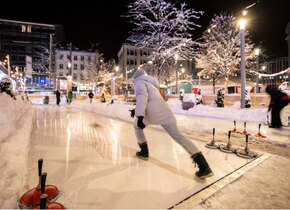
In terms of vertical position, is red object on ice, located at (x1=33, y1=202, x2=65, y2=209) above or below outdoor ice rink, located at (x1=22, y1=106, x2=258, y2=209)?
above

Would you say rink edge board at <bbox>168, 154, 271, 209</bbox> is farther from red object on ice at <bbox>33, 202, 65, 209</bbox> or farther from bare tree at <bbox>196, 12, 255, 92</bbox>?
bare tree at <bbox>196, 12, 255, 92</bbox>

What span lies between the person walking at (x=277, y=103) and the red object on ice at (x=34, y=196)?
7665 millimetres

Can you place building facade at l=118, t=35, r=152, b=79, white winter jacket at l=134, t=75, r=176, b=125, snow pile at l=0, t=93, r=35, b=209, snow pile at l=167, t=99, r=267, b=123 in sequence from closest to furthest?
snow pile at l=0, t=93, r=35, b=209 → white winter jacket at l=134, t=75, r=176, b=125 → snow pile at l=167, t=99, r=267, b=123 → building facade at l=118, t=35, r=152, b=79

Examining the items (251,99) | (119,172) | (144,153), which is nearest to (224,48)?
(251,99)

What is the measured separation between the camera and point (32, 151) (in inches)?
148

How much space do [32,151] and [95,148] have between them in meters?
1.35

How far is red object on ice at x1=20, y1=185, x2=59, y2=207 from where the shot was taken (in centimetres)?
194

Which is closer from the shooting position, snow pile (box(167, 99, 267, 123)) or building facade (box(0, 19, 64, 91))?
snow pile (box(167, 99, 267, 123))

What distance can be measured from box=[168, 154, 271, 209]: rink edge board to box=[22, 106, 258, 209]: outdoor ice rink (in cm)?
7

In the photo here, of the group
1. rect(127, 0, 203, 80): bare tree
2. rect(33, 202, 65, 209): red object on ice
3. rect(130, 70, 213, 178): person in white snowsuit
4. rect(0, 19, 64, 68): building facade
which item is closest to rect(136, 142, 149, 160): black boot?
rect(130, 70, 213, 178): person in white snowsuit

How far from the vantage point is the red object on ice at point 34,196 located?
194 centimetres

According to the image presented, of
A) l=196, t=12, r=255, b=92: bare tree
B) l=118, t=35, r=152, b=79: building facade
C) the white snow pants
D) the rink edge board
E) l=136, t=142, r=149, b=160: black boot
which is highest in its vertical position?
l=118, t=35, r=152, b=79: building facade

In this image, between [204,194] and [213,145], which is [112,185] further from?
[213,145]

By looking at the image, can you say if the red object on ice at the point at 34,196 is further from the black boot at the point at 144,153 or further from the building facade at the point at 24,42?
the building facade at the point at 24,42
